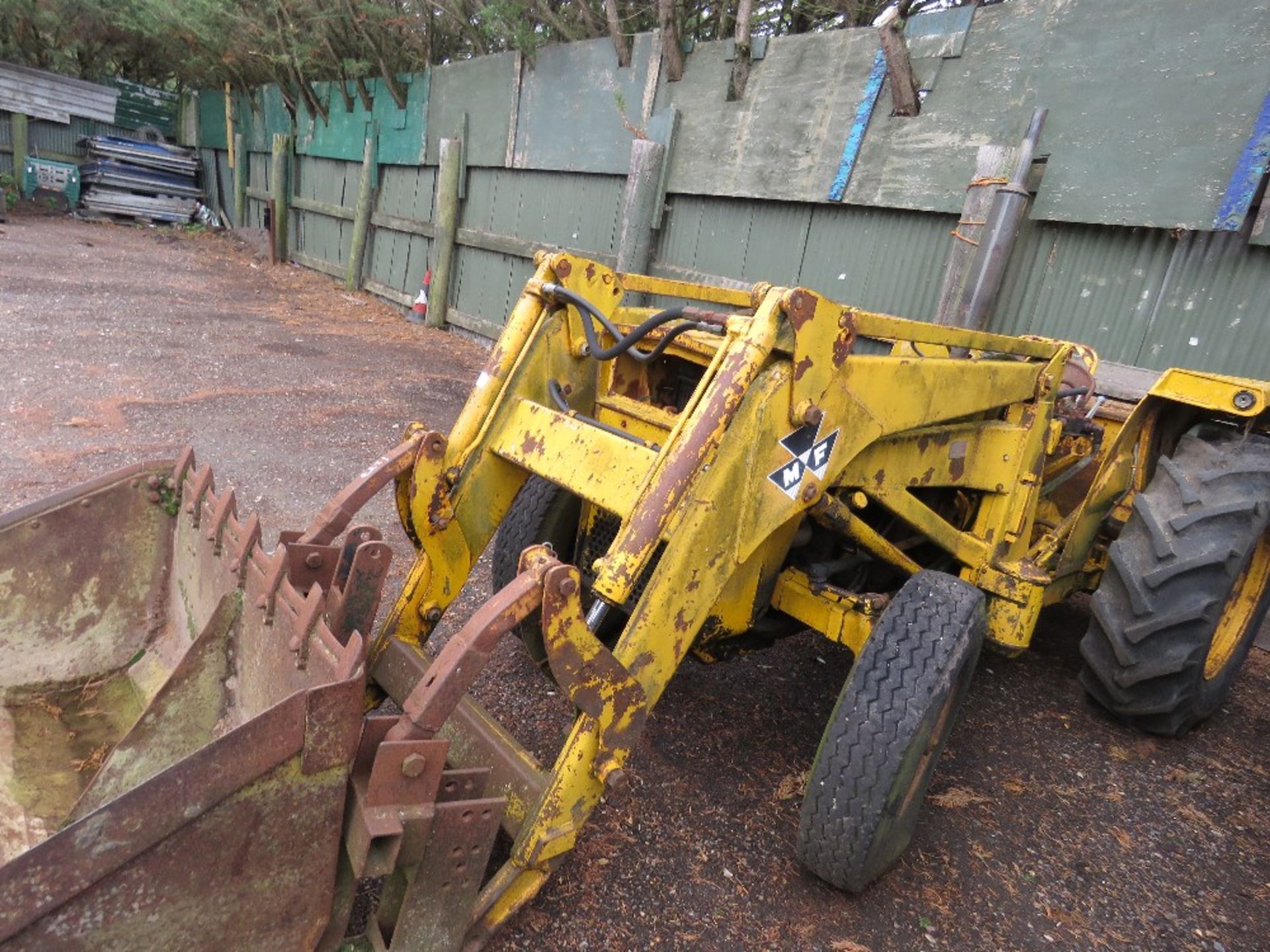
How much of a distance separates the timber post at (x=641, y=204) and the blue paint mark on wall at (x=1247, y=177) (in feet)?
14.3

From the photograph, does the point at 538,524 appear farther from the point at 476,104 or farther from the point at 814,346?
the point at 476,104

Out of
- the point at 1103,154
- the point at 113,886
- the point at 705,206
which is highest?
the point at 1103,154

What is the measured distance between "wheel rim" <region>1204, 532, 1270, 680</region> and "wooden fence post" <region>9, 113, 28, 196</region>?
75.9 feet

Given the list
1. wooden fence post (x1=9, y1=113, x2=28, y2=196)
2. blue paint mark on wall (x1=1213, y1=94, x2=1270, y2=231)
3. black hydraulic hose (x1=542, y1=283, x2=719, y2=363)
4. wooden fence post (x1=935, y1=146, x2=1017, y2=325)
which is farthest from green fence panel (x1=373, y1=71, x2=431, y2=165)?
wooden fence post (x1=9, y1=113, x2=28, y2=196)

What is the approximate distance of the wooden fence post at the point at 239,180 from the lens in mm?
17094

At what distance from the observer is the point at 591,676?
5.96ft

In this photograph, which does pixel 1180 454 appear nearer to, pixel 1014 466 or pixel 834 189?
pixel 1014 466

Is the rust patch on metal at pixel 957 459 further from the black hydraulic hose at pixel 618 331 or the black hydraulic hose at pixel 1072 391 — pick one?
the black hydraulic hose at pixel 618 331

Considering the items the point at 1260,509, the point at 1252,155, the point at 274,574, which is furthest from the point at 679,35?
the point at 274,574

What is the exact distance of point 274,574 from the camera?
74.7 inches

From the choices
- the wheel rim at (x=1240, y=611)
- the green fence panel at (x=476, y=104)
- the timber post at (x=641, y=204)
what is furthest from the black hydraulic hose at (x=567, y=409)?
the green fence panel at (x=476, y=104)

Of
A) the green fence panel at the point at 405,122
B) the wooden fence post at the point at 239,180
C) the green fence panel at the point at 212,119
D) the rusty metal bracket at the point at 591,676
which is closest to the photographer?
the rusty metal bracket at the point at 591,676

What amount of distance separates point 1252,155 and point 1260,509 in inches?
87.4

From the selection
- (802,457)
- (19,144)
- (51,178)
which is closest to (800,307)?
(802,457)
